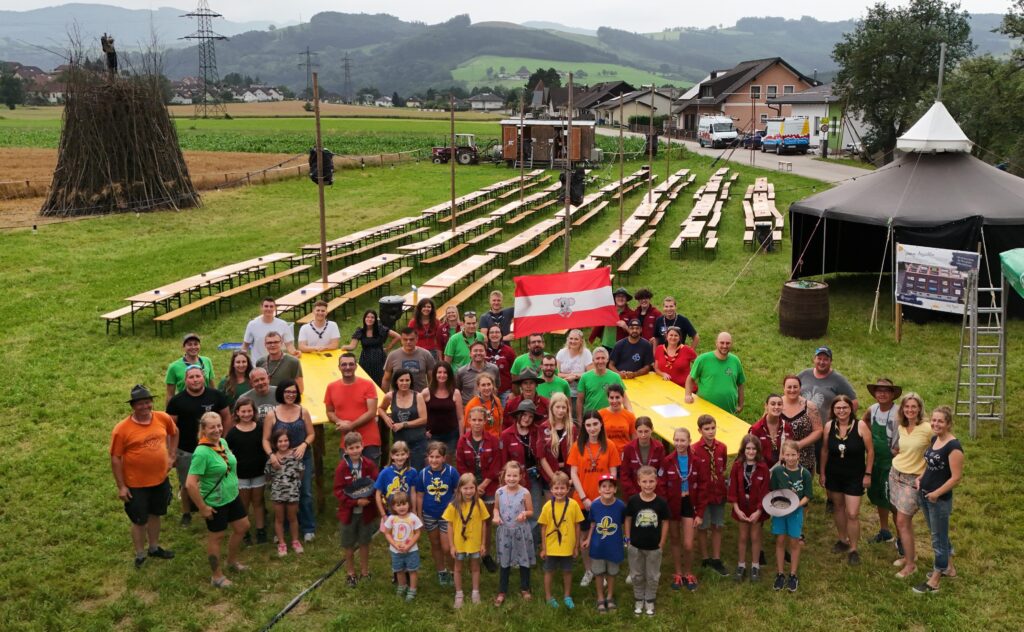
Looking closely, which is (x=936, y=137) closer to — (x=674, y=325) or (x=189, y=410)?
(x=674, y=325)

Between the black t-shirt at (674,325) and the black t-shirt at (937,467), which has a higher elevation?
the black t-shirt at (674,325)

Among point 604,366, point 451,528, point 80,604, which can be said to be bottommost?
point 80,604

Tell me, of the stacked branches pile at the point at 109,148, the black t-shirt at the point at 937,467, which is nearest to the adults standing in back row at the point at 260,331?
the black t-shirt at the point at 937,467

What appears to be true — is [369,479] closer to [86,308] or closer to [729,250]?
[86,308]

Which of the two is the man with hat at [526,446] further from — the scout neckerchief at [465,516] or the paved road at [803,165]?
the paved road at [803,165]

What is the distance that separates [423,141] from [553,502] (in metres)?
49.8

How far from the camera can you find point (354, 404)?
783 cm

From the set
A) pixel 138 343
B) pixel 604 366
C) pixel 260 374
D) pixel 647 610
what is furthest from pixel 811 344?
pixel 138 343

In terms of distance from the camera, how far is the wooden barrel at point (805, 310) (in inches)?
542

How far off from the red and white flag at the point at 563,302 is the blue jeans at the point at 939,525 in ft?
13.7

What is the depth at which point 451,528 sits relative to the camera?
6695mm

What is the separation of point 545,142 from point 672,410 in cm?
3291

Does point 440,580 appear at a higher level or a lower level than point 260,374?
lower

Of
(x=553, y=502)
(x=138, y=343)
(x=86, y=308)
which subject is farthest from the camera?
(x=86, y=308)
